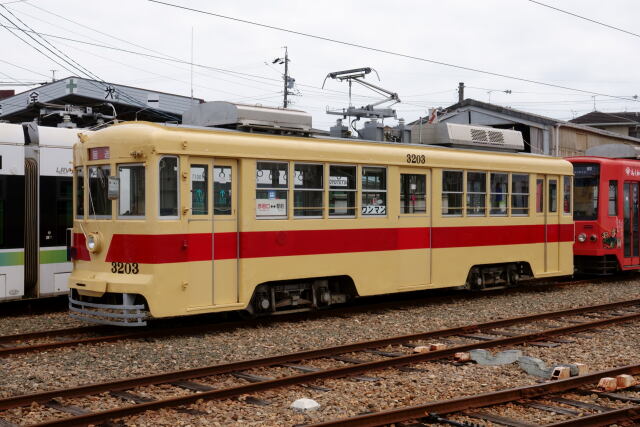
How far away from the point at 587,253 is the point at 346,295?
8.05 meters

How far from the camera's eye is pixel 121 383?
23.7ft

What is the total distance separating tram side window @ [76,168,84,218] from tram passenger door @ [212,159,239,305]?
2.00 m

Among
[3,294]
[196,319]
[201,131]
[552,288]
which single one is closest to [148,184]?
[201,131]

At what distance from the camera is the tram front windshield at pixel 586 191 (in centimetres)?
1781

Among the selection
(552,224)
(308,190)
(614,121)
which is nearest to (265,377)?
(308,190)

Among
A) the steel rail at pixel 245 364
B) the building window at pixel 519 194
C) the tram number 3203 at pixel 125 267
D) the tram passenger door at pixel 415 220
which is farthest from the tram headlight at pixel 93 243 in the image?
the building window at pixel 519 194

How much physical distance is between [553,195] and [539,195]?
22.0 inches

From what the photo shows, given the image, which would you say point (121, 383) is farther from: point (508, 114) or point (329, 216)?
point (508, 114)

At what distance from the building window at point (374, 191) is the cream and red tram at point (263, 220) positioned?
0.02 metres

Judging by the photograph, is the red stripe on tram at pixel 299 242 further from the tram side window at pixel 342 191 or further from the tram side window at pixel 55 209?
the tram side window at pixel 55 209

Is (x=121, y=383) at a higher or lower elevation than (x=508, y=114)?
lower

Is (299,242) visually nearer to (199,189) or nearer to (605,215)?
(199,189)

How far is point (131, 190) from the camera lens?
9922 millimetres

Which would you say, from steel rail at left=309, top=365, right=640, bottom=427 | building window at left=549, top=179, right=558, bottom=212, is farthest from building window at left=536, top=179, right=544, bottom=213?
steel rail at left=309, top=365, right=640, bottom=427
